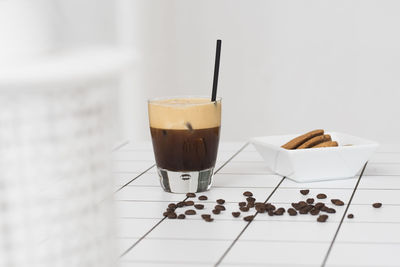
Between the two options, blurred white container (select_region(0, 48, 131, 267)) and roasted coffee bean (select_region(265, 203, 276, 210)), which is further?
roasted coffee bean (select_region(265, 203, 276, 210))

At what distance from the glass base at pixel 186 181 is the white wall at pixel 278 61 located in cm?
221

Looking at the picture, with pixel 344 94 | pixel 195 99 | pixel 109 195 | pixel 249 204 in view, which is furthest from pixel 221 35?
pixel 109 195

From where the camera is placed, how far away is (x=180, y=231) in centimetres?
134

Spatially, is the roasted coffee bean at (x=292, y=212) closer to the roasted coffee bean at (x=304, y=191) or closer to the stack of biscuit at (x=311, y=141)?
the roasted coffee bean at (x=304, y=191)

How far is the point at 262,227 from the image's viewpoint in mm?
1346

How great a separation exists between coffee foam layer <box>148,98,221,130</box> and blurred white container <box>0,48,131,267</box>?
0.81m

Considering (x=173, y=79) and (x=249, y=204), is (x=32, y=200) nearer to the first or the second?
(x=249, y=204)

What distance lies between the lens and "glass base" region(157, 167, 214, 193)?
165 centimetres

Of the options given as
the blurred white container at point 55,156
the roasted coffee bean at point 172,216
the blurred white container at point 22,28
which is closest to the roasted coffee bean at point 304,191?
the roasted coffee bean at point 172,216

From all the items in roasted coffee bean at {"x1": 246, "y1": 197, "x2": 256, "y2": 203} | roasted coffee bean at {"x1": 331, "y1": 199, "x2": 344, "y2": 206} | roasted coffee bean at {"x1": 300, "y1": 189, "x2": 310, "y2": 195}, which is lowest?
roasted coffee bean at {"x1": 300, "y1": 189, "x2": 310, "y2": 195}

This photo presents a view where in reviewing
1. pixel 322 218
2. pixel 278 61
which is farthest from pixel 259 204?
pixel 278 61

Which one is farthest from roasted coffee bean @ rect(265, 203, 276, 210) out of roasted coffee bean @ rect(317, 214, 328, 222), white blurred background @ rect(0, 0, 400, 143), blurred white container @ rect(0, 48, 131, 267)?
white blurred background @ rect(0, 0, 400, 143)

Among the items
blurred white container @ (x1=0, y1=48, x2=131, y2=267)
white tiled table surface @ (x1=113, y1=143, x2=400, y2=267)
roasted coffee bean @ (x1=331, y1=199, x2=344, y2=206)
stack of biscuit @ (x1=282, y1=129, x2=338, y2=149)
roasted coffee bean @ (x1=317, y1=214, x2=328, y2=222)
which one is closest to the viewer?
blurred white container @ (x1=0, y1=48, x2=131, y2=267)

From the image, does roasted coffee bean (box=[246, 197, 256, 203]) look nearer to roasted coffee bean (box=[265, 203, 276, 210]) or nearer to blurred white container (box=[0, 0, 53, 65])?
roasted coffee bean (box=[265, 203, 276, 210])
